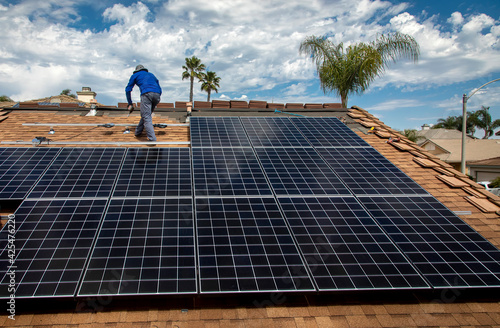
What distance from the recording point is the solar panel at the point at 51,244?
12.7 ft

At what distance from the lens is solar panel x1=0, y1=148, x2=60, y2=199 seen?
555 cm

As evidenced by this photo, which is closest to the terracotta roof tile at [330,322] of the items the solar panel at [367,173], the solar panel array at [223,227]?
the solar panel array at [223,227]

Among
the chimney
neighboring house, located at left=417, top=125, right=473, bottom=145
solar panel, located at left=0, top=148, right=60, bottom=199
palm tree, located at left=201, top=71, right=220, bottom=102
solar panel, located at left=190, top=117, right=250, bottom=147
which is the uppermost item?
palm tree, located at left=201, top=71, right=220, bottom=102

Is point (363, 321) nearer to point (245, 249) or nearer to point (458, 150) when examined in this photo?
point (245, 249)

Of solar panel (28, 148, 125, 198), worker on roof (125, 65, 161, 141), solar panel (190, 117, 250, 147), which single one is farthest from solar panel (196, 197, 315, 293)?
worker on roof (125, 65, 161, 141)

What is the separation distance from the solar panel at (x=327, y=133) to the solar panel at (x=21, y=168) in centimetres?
667

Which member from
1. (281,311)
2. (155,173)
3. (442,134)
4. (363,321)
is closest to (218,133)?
(155,173)

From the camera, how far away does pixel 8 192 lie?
5.48 metres

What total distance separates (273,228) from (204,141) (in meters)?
4.04

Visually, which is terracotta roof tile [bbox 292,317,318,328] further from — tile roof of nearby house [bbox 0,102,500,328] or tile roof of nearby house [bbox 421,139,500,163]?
tile roof of nearby house [bbox 421,139,500,163]

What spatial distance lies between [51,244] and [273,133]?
20.7 feet

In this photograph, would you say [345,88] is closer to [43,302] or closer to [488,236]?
[488,236]

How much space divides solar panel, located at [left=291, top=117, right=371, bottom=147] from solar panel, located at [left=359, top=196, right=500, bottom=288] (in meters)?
2.79

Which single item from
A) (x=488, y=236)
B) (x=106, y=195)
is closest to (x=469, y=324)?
(x=488, y=236)
